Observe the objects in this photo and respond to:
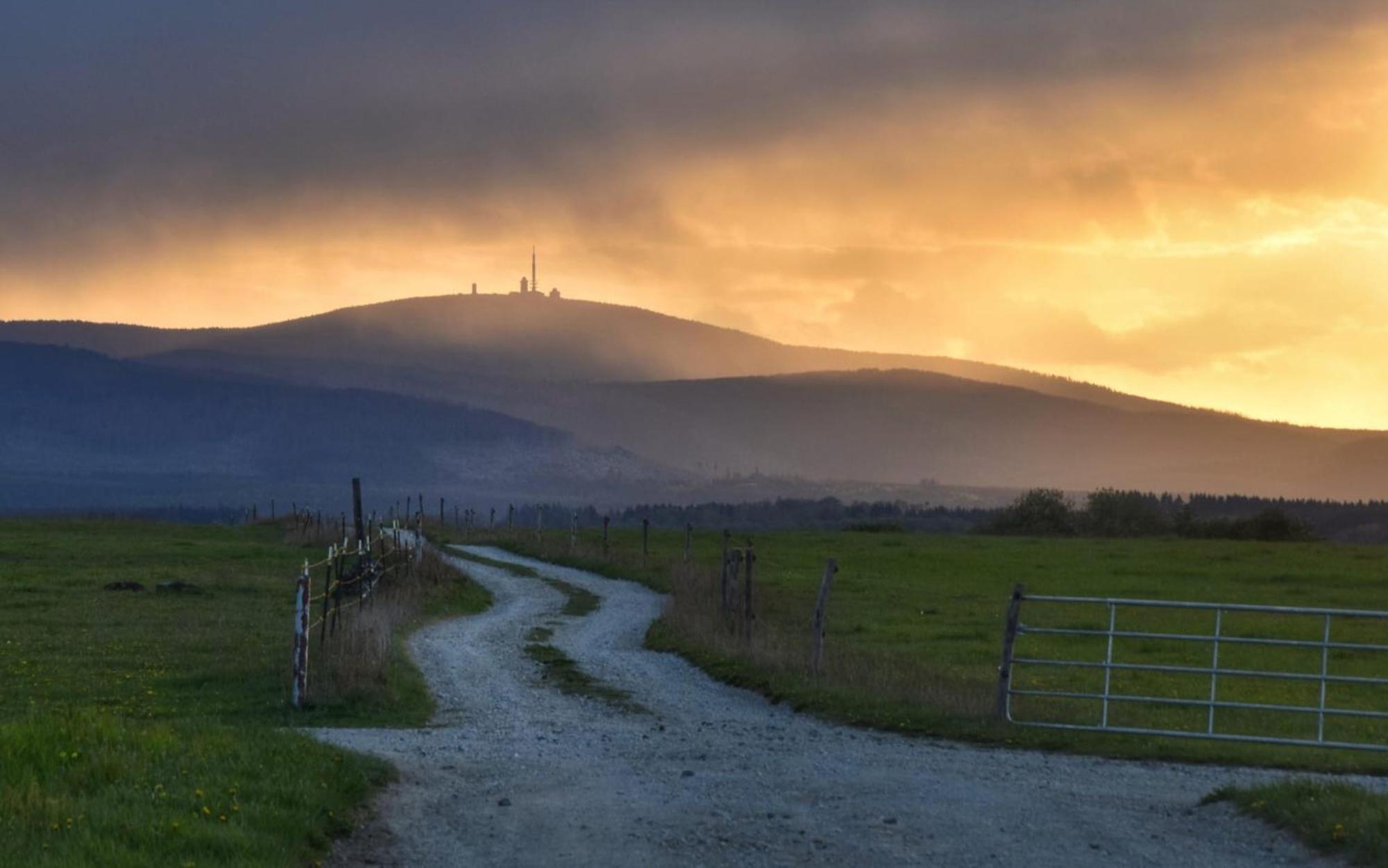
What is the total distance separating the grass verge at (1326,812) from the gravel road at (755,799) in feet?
0.73

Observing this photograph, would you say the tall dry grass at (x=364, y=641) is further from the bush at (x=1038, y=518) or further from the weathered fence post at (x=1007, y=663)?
the bush at (x=1038, y=518)

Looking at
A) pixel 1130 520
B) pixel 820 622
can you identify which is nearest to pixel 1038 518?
pixel 1130 520

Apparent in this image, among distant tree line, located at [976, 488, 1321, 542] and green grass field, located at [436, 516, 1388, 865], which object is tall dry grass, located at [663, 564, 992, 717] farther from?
distant tree line, located at [976, 488, 1321, 542]

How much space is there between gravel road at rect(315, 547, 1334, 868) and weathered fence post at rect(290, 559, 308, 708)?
7.08ft

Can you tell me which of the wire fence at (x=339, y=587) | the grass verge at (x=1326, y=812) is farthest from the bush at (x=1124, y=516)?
the grass verge at (x=1326, y=812)

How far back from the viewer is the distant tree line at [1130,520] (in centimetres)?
11150

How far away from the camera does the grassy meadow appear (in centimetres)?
2389

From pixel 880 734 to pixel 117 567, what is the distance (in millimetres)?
47273

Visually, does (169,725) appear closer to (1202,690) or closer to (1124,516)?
(1202,690)

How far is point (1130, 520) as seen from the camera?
120 meters

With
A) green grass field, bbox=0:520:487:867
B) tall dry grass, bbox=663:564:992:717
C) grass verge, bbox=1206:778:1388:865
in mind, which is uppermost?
grass verge, bbox=1206:778:1388:865

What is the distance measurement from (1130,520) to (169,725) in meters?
109

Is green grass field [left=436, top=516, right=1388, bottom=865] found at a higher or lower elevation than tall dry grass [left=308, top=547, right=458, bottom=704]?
higher

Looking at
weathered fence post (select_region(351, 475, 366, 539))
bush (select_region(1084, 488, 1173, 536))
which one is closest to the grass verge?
weathered fence post (select_region(351, 475, 366, 539))
